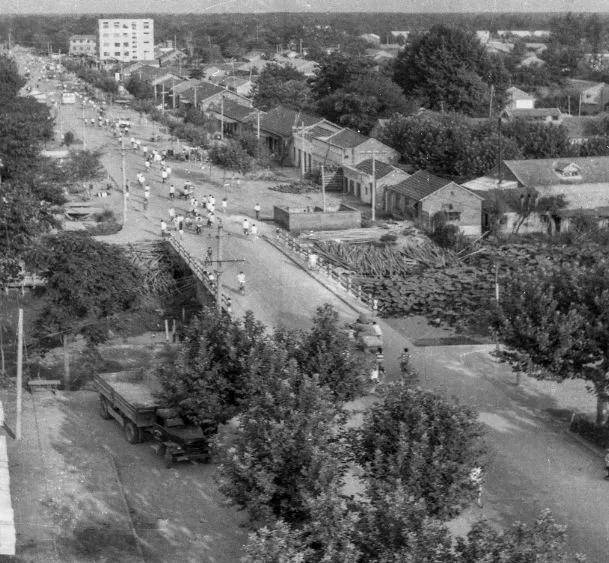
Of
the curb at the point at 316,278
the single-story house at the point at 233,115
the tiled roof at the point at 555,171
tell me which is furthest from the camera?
the single-story house at the point at 233,115

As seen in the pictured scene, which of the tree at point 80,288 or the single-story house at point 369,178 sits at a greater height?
the tree at point 80,288

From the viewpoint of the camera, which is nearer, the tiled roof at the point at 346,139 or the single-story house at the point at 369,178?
the single-story house at the point at 369,178

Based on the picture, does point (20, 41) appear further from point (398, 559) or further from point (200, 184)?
point (398, 559)

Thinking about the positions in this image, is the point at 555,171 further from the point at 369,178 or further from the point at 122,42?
the point at 122,42

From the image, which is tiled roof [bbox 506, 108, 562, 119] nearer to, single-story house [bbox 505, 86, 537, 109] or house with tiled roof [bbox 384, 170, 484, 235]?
single-story house [bbox 505, 86, 537, 109]

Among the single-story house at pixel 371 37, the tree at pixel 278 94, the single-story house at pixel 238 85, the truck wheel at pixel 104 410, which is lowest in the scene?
the single-story house at pixel 371 37

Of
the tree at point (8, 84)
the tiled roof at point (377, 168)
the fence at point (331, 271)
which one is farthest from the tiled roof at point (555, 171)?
the tree at point (8, 84)

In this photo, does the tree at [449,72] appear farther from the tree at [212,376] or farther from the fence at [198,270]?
the tree at [212,376]

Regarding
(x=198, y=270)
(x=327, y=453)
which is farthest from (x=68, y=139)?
(x=327, y=453)
